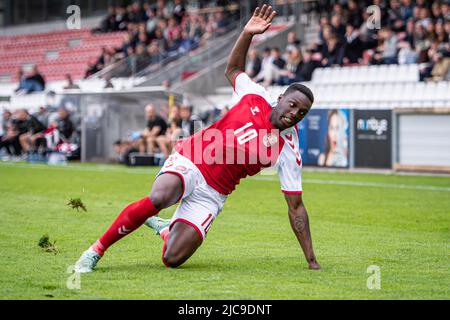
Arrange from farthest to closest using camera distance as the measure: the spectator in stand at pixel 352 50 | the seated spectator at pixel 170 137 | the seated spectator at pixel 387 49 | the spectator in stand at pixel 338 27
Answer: the spectator in stand at pixel 338 27 → the spectator in stand at pixel 352 50 → the seated spectator at pixel 387 49 → the seated spectator at pixel 170 137

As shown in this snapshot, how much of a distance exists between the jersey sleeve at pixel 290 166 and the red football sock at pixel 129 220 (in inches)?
48.9

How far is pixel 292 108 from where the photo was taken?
26.3 ft

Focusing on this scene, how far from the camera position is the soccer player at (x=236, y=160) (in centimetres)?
829

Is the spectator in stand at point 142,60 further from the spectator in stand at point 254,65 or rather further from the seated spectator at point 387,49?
the seated spectator at point 387,49

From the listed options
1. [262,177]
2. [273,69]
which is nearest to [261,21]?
[262,177]

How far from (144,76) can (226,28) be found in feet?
10.9

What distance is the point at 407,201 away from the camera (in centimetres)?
1562

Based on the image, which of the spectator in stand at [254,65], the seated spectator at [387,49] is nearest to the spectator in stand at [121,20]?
the spectator in stand at [254,65]

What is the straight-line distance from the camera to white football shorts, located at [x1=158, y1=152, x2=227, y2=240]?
8328mm

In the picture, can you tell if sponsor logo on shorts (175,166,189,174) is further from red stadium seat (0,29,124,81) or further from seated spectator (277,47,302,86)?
red stadium seat (0,29,124,81)

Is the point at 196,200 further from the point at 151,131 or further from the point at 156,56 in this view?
the point at 156,56

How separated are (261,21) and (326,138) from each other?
1485 cm

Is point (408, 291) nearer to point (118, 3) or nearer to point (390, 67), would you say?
point (390, 67)
